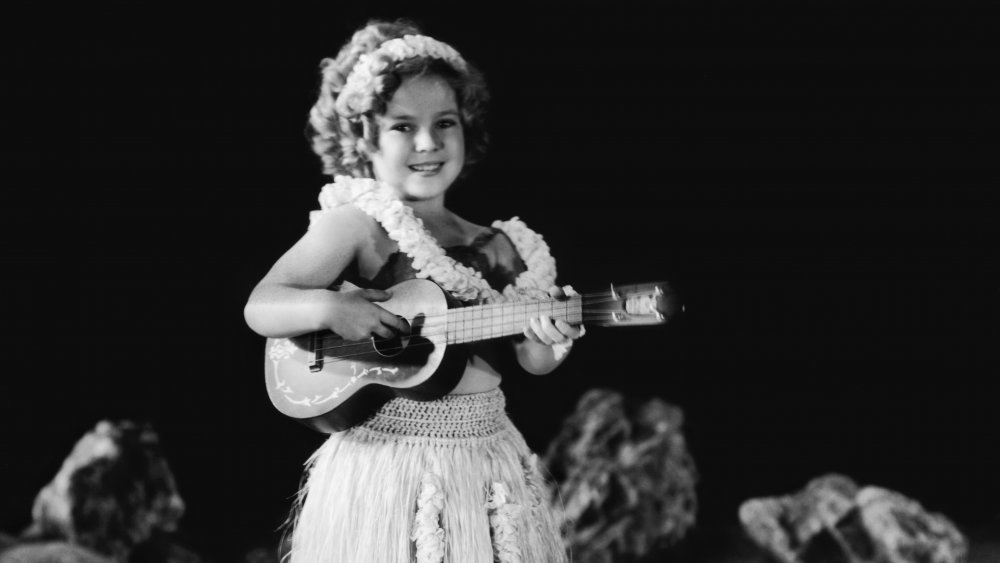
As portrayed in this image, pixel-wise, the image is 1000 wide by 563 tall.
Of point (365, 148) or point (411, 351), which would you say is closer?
point (411, 351)

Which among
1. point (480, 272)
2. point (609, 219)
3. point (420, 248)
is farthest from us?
point (609, 219)

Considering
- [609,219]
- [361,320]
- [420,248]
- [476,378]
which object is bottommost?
[476,378]

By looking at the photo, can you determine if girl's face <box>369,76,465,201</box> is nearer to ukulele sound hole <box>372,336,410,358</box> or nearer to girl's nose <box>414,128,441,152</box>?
girl's nose <box>414,128,441,152</box>

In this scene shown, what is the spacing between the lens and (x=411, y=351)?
1.37m

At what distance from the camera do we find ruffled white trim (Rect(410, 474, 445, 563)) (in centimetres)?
135

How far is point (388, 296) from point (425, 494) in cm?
34

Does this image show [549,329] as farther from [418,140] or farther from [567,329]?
[418,140]

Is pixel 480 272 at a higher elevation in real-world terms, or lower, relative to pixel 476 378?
higher

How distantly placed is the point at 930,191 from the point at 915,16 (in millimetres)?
476

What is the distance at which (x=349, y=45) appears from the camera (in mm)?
1609

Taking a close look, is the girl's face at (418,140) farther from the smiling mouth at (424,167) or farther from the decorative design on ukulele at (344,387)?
the decorative design on ukulele at (344,387)

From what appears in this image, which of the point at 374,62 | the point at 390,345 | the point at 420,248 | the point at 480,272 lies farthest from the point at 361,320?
the point at 374,62

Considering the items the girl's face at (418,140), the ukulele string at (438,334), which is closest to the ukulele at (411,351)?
the ukulele string at (438,334)

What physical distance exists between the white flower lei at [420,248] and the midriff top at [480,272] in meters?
0.03
